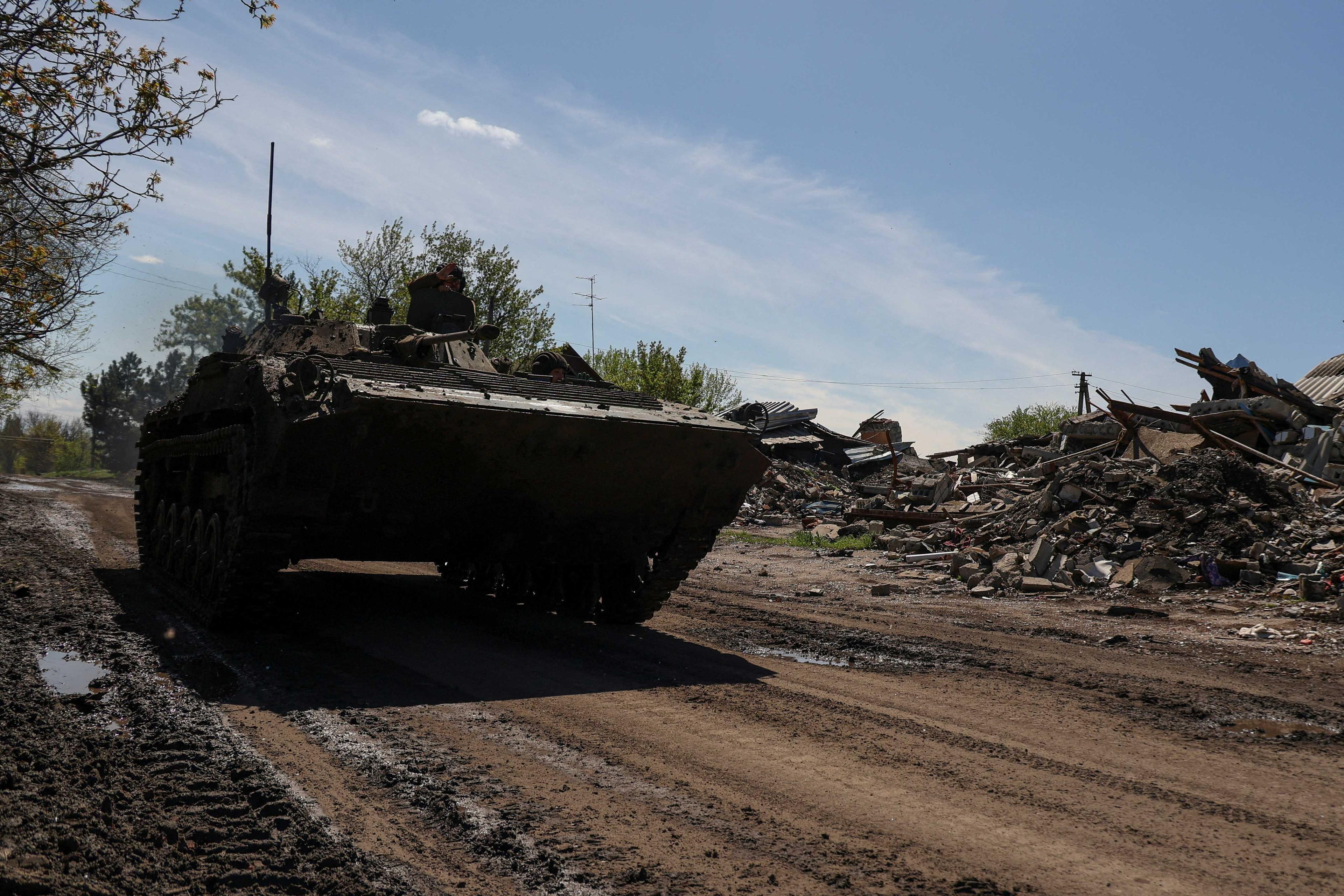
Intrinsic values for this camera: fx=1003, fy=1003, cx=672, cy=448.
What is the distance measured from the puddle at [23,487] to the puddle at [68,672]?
19434mm

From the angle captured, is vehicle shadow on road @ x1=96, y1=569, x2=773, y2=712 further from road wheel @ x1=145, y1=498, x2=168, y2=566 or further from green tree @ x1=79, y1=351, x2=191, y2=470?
green tree @ x1=79, y1=351, x2=191, y2=470

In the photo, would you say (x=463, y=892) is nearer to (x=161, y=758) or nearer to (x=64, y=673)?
(x=161, y=758)

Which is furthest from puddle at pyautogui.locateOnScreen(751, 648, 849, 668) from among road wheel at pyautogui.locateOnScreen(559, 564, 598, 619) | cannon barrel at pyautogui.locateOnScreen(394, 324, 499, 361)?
cannon barrel at pyautogui.locateOnScreen(394, 324, 499, 361)

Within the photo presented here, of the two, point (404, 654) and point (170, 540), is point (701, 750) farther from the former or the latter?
point (170, 540)

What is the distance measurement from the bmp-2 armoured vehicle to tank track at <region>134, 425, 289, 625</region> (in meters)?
0.02

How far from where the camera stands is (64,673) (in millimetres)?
5516

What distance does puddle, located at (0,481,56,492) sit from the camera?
896 inches

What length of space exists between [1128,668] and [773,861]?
4458 millimetres

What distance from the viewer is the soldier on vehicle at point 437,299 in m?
9.56

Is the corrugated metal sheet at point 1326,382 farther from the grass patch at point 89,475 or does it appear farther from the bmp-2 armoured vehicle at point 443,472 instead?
the grass patch at point 89,475

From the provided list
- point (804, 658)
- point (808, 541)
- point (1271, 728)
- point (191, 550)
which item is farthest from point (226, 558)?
point (808, 541)

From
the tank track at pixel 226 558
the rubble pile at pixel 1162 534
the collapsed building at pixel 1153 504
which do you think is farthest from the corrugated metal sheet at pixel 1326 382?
the tank track at pixel 226 558

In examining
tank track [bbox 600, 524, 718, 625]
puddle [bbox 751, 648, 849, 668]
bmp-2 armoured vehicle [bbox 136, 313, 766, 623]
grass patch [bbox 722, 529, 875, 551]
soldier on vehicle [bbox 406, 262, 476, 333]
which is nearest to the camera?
bmp-2 armoured vehicle [bbox 136, 313, 766, 623]

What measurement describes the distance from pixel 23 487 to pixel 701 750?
25368 millimetres
